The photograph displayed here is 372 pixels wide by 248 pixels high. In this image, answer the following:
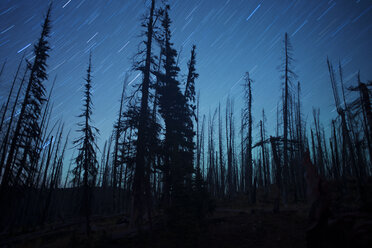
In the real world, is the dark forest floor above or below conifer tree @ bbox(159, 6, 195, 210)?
below

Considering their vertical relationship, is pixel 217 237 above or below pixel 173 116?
below

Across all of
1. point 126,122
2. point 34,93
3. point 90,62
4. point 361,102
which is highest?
point 90,62

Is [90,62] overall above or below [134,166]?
above

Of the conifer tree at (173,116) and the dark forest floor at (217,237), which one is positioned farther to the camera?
the conifer tree at (173,116)

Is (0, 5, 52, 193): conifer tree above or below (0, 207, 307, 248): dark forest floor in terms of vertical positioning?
above

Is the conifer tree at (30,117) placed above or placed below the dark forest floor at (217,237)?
above

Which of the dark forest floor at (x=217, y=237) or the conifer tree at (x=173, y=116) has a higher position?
the conifer tree at (x=173, y=116)

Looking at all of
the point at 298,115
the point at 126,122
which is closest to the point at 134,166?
the point at 126,122

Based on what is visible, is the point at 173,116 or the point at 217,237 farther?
the point at 173,116

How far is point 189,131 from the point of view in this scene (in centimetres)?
1744

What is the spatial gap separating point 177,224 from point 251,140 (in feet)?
52.3

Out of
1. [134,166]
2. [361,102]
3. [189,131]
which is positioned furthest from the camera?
[189,131]

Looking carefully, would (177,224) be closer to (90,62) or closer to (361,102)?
(361,102)

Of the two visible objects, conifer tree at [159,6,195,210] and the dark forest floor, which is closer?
the dark forest floor
